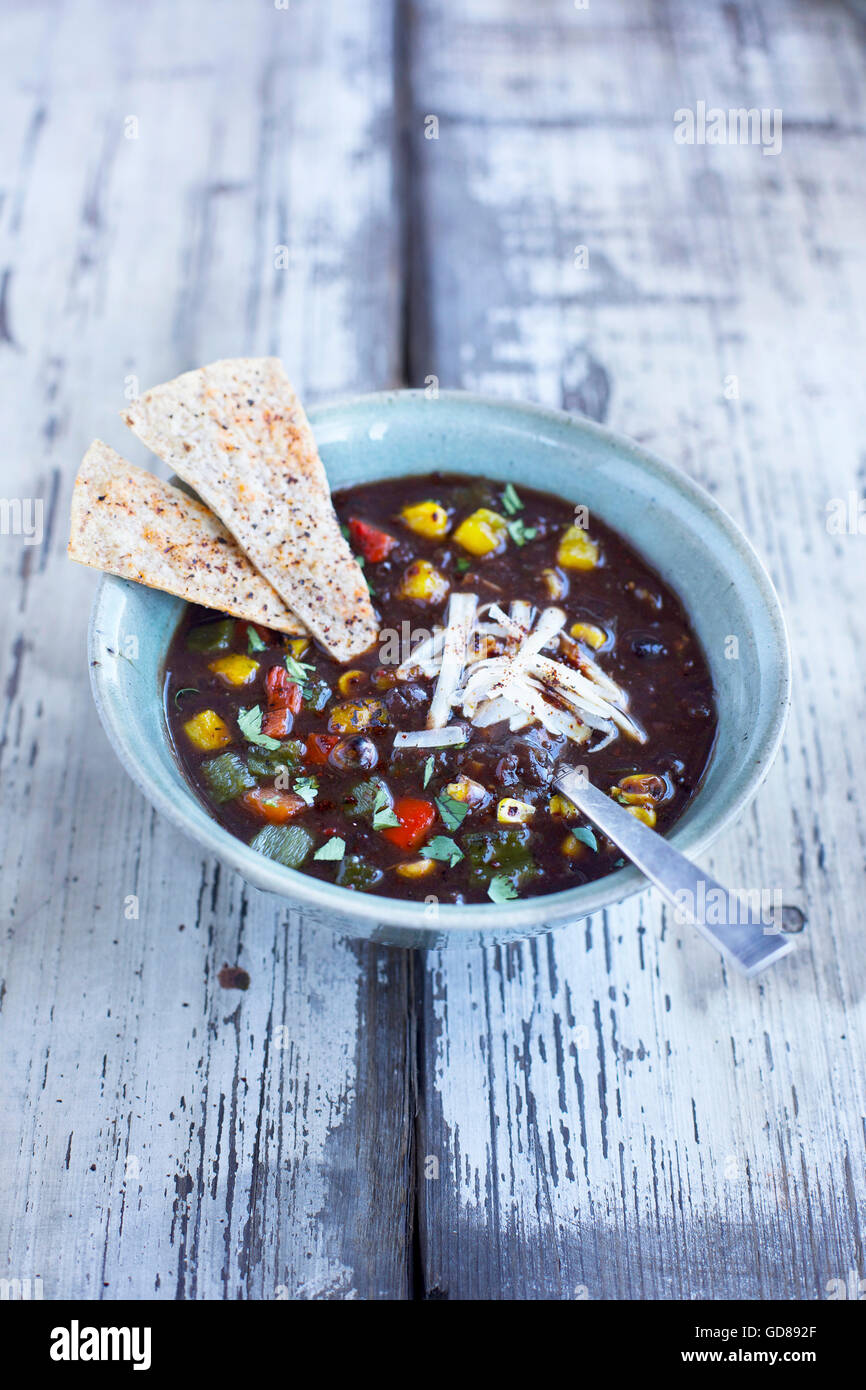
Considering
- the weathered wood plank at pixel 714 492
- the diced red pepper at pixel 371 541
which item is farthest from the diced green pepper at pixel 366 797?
the diced red pepper at pixel 371 541

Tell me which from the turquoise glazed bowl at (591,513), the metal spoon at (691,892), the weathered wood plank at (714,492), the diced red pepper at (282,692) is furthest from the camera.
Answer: the diced red pepper at (282,692)

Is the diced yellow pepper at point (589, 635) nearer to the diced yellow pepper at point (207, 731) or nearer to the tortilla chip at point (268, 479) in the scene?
the tortilla chip at point (268, 479)

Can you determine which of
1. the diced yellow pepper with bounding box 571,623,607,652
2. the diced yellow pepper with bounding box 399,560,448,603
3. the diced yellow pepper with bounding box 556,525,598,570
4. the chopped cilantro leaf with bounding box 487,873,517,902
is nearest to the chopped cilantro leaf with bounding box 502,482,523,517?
the diced yellow pepper with bounding box 556,525,598,570

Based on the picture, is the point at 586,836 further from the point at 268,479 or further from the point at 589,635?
the point at 268,479

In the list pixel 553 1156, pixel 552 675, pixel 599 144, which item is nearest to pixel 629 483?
pixel 552 675

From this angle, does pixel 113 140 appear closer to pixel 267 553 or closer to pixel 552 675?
pixel 267 553

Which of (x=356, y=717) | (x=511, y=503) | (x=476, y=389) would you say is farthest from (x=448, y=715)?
(x=476, y=389)

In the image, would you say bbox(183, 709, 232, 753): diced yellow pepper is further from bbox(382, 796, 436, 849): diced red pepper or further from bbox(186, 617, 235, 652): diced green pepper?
bbox(382, 796, 436, 849): diced red pepper

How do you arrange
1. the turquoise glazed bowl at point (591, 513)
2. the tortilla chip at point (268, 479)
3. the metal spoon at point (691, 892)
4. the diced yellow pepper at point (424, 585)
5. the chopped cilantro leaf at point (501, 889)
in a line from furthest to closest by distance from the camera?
the diced yellow pepper at point (424, 585)
the tortilla chip at point (268, 479)
the chopped cilantro leaf at point (501, 889)
the turquoise glazed bowl at point (591, 513)
the metal spoon at point (691, 892)
